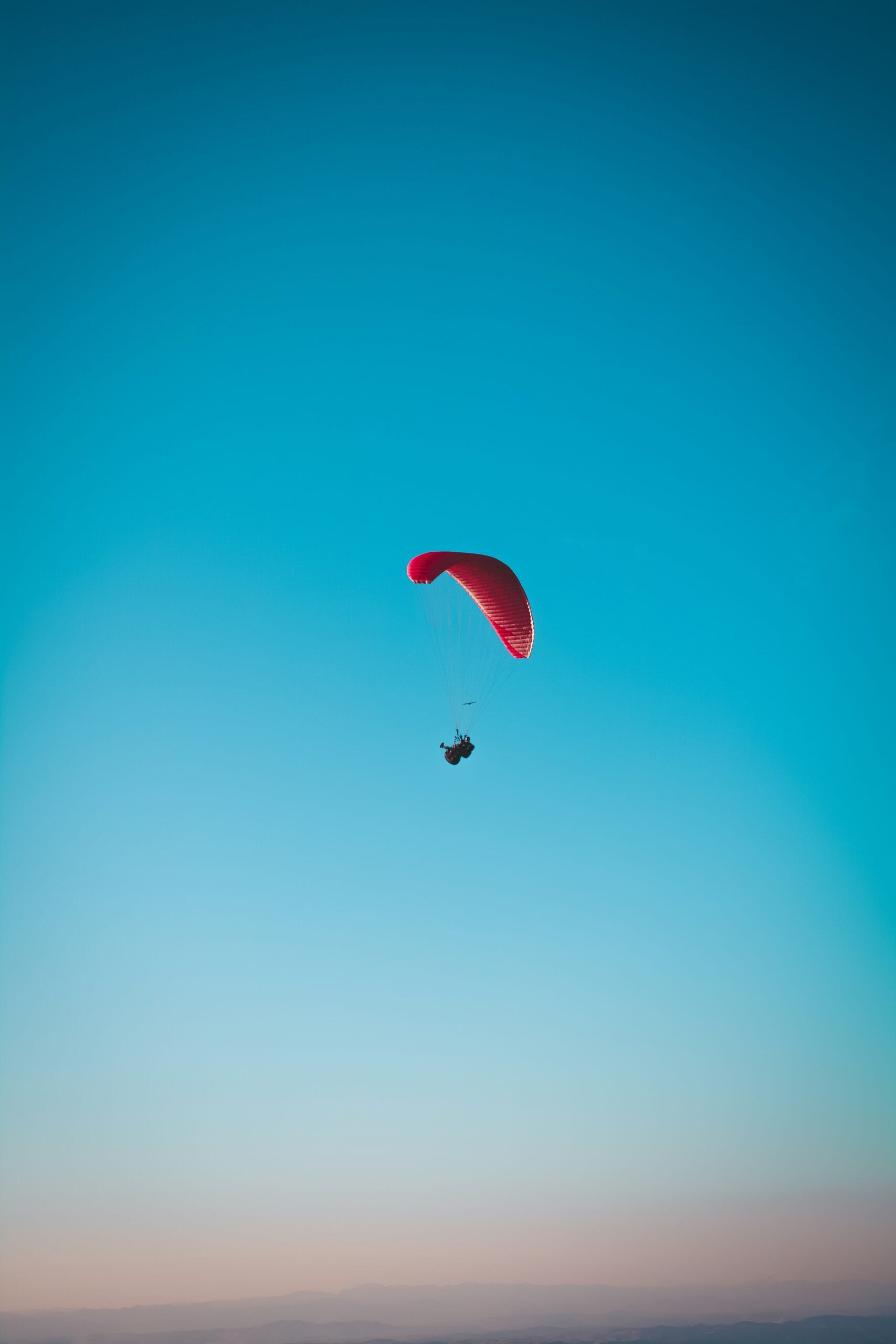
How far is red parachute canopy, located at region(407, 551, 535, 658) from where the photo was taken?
31.1 m

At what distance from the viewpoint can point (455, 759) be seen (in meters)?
32.1

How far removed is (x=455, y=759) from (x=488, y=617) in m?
4.97

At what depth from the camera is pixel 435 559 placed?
3067 cm

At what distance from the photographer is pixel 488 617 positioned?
105ft

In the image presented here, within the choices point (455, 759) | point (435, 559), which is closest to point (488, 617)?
point (435, 559)

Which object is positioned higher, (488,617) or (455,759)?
(488,617)

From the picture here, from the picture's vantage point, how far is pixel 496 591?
103 ft

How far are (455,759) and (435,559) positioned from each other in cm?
685

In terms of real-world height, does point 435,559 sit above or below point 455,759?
above

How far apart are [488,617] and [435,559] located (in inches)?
115

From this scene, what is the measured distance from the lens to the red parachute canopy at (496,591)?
31.1 metres

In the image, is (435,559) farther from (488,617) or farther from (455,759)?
(455,759)
